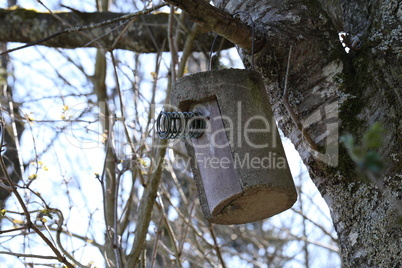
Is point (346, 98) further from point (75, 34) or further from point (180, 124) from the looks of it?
point (75, 34)

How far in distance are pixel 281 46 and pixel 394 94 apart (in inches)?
16.2

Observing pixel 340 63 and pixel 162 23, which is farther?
pixel 162 23

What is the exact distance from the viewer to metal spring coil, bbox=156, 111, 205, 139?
72.9 inches

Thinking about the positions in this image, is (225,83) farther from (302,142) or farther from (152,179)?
(152,179)

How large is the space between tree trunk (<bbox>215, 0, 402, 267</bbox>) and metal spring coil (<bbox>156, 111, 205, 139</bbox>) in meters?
0.28

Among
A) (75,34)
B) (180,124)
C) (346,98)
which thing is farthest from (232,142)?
(75,34)

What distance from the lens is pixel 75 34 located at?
3.66 m

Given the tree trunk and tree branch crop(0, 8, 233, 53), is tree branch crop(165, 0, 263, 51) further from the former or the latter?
tree branch crop(0, 8, 233, 53)

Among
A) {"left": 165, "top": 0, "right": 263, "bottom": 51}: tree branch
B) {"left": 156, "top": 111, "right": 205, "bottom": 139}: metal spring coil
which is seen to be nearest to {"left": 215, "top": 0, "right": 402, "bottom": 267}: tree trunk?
{"left": 165, "top": 0, "right": 263, "bottom": 51}: tree branch

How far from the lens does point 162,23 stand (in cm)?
379

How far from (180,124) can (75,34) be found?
6.67 ft

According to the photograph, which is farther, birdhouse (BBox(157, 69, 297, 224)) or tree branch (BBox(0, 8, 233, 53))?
tree branch (BBox(0, 8, 233, 53))

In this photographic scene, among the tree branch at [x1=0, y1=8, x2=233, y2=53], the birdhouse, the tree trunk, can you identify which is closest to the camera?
the tree trunk

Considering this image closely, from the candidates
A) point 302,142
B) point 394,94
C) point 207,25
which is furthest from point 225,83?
point 394,94
